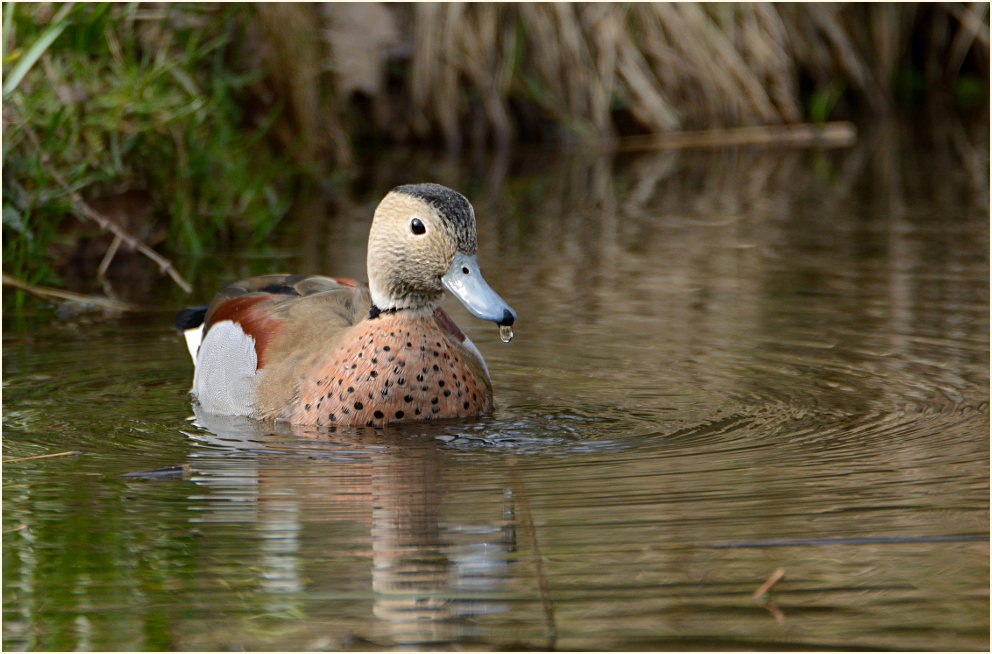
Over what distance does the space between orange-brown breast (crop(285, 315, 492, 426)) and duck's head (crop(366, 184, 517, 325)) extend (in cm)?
12

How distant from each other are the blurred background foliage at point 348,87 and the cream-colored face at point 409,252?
188cm

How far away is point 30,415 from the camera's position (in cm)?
569

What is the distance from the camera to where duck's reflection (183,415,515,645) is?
11.5 ft

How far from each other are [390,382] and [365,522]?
4.62 feet

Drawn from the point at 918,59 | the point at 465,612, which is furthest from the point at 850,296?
the point at 918,59

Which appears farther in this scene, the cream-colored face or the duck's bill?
the cream-colored face

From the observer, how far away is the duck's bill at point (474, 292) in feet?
17.3

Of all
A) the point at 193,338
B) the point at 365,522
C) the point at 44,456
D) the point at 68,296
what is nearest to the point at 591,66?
the point at 68,296

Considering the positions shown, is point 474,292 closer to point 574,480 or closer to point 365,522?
point 574,480

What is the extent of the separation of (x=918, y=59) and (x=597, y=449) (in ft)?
49.2

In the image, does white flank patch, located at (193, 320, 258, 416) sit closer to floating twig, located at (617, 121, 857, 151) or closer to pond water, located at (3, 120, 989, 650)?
pond water, located at (3, 120, 989, 650)

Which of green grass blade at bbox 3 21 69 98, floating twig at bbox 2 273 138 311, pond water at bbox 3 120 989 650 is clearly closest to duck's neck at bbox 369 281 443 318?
pond water at bbox 3 120 989 650

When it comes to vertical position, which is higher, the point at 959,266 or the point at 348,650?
the point at 959,266

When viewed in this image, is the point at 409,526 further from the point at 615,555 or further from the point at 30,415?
the point at 30,415
